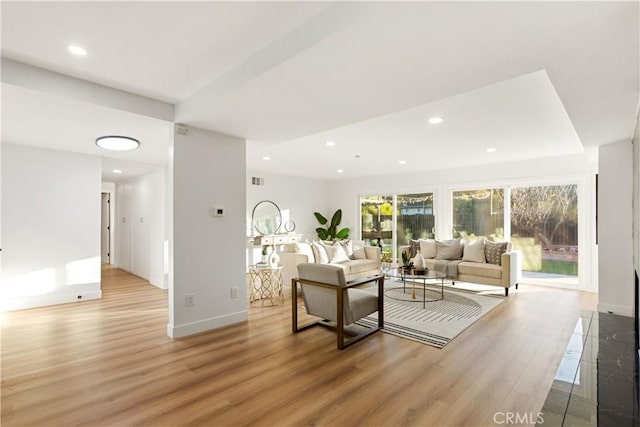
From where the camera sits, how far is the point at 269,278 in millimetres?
4727

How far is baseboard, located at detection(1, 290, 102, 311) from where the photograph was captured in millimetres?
4152

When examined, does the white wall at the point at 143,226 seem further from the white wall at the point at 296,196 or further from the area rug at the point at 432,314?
the area rug at the point at 432,314

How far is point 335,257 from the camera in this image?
5879 mm

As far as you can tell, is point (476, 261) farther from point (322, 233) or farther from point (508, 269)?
point (322, 233)

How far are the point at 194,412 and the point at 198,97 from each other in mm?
2516

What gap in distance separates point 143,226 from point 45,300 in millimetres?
2302

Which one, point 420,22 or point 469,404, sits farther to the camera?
point 469,404

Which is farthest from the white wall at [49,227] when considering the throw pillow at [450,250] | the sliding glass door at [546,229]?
the sliding glass door at [546,229]

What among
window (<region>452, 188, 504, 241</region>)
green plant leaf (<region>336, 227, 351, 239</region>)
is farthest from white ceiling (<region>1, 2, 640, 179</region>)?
green plant leaf (<region>336, 227, 351, 239</region>)

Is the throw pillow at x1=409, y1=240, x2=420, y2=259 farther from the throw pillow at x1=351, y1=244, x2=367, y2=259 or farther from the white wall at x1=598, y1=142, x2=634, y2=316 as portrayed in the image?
the white wall at x1=598, y1=142, x2=634, y2=316

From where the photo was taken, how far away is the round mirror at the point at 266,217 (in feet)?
24.6

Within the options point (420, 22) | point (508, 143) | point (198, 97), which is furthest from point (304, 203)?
point (420, 22)

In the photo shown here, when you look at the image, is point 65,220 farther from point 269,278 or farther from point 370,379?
point 370,379

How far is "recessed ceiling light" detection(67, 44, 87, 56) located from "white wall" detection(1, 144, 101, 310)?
3187 millimetres
